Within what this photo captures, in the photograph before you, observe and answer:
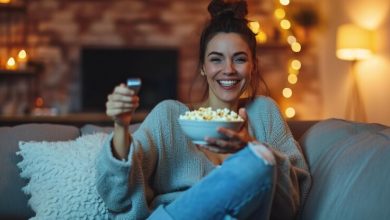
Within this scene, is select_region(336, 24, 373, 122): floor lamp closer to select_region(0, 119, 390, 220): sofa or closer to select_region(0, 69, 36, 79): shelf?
select_region(0, 119, 390, 220): sofa

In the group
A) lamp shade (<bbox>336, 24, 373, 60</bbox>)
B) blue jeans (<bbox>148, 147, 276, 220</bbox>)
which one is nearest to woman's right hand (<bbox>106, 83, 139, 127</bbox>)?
blue jeans (<bbox>148, 147, 276, 220</bbox>)

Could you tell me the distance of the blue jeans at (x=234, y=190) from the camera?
1.19 meters

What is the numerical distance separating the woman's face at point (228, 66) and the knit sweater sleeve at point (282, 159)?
0.35ft

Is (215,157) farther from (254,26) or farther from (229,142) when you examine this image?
(254,26)

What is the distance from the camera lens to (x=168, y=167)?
1560mm

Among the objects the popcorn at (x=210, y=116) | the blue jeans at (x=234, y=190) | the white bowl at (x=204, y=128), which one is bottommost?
the blue jeans at (x=234, y=190)

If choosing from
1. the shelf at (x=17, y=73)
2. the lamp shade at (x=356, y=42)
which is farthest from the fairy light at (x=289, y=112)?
the shelf at (x=17, y=73)

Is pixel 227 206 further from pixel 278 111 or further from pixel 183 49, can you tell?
pixel 183 49

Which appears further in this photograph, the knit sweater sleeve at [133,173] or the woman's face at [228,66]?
the woman's face at [228,66]

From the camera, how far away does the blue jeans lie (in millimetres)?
1186

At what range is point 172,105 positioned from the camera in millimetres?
1643

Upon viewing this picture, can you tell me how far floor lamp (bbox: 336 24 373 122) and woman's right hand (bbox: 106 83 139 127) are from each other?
3.17 metres

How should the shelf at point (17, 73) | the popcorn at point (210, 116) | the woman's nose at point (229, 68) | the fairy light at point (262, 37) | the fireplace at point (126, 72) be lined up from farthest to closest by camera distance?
1. the fairy light at point (262, 37)
2. the fireplace at point (126, 72)
3. the shelf at point (17, 73)
4. the woman's nose at point (229, 68)
5. the popcorn at point (210, 116)

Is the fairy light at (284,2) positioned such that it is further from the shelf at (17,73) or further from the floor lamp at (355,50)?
the shelf at (17,73)
